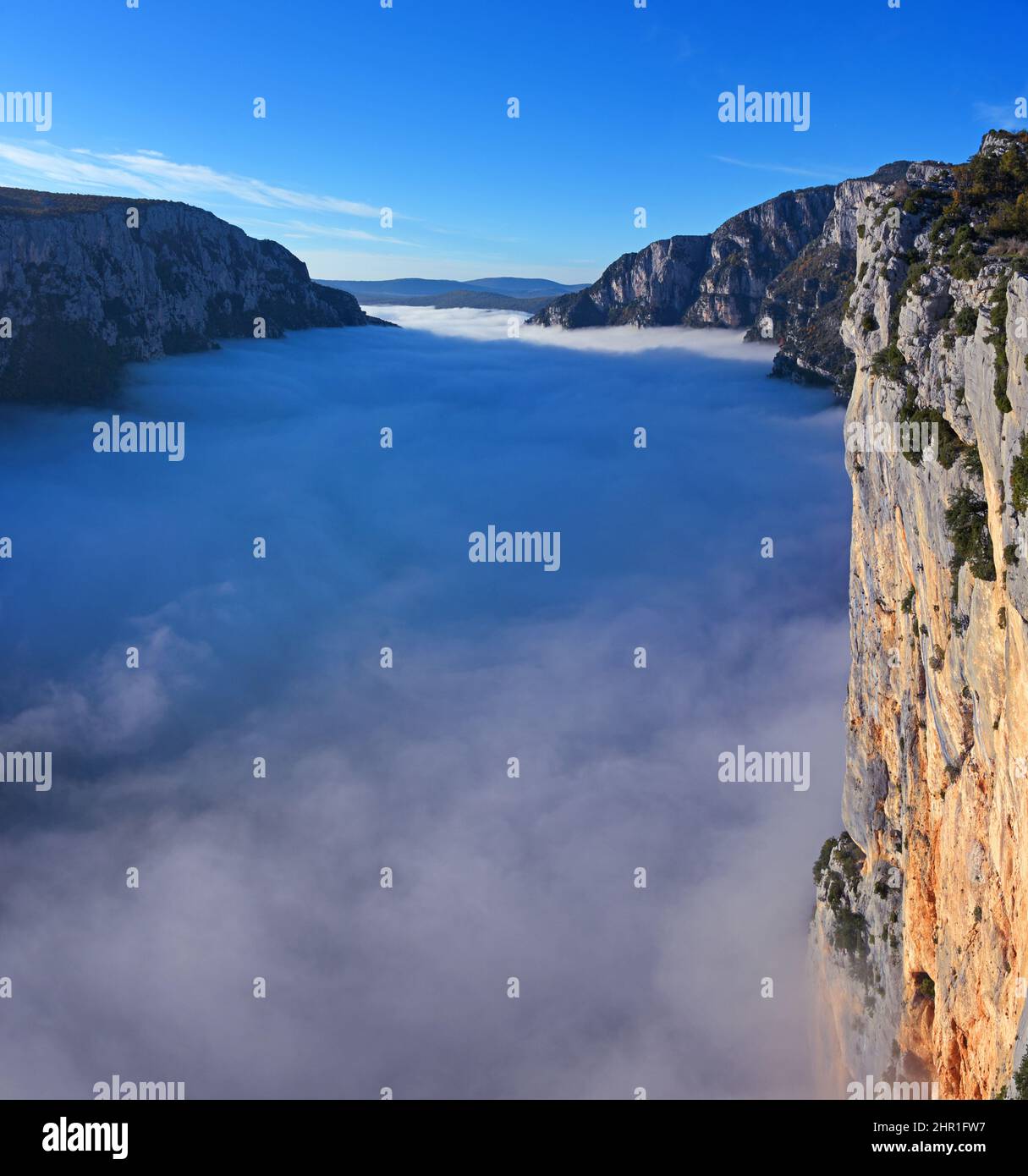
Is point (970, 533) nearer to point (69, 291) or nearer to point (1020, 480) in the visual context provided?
point (1020, 480)

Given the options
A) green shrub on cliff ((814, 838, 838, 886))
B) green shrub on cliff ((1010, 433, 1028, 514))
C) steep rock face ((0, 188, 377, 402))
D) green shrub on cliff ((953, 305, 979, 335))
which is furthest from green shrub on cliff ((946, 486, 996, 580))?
steep rock face ((0, 188, 377, 402))

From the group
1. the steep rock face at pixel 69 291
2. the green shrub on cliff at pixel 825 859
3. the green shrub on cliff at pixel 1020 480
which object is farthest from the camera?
the steep rock face at pixel 69 291

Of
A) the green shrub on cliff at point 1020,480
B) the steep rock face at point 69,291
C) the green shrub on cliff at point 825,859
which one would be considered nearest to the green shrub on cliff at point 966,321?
the green shrub on cliff at point 1020,480

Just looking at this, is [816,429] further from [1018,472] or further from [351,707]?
[1018,472]

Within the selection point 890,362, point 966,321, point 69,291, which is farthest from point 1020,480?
point 69,291

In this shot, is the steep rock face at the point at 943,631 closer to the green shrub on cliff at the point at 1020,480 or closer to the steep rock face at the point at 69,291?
the green shrub on cliff at the point at 1020,480

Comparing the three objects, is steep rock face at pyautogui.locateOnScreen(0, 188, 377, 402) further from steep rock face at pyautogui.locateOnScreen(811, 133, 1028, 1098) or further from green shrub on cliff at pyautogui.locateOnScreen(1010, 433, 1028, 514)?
green shrub on cliff at pyautogui.locateOnScreen(1010, 433, 1028, 514)
